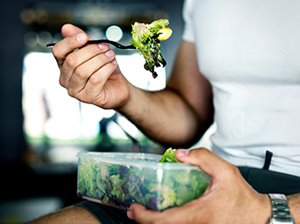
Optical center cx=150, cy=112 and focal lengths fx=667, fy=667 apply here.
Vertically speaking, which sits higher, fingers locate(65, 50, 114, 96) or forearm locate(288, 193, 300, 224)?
fingers locate(65, 50, 114, 96)

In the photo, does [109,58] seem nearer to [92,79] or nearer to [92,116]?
[92,79]

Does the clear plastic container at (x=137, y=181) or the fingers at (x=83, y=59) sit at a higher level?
the fingers at (x=83, y=59)

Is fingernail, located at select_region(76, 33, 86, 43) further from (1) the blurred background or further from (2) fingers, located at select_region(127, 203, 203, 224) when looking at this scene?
(1) the blurred background

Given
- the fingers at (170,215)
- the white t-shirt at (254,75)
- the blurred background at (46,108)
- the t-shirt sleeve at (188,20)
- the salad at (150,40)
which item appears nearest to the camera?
the fingers at (170,215)

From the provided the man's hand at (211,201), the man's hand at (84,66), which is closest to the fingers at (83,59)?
the man's hand at (84,66)

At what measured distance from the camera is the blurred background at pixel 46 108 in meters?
4.59

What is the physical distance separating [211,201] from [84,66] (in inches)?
16.8

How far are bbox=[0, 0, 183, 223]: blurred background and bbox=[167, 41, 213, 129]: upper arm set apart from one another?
2.37 m

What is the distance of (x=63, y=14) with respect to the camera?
4.87 m

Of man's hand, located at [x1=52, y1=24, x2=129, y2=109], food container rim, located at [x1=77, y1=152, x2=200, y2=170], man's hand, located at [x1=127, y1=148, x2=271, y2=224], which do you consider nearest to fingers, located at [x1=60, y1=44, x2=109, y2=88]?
man's hand, located at [x1=52, y1=24, x2=129, y2=109]

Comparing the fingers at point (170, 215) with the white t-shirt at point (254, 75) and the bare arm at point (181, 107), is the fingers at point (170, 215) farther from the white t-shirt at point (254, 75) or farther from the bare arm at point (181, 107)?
the bare arm at point (181, 107)

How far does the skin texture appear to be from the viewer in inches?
Result: 44.4

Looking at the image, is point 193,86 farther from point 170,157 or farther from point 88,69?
point 170,157

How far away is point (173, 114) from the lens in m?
1.88
